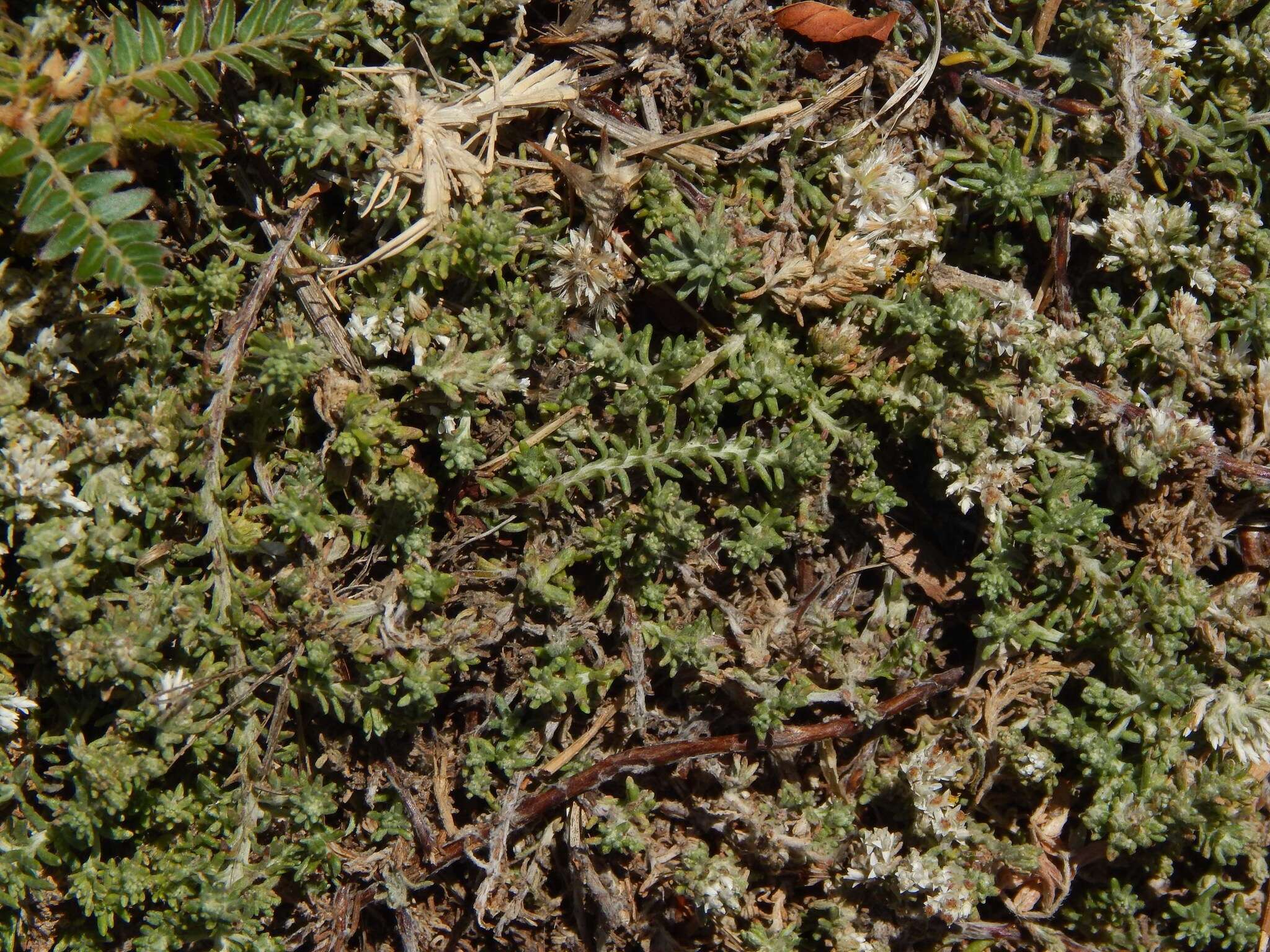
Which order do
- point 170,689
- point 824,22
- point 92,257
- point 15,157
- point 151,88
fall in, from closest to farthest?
point 15,157
point 92,257
point 151,88
point 170,689
point 824,22

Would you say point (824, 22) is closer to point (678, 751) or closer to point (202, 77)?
point (202, 77)

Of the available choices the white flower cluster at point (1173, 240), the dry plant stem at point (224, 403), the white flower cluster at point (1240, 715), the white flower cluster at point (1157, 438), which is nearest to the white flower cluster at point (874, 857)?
the white flower cluster at point (1240, 715)

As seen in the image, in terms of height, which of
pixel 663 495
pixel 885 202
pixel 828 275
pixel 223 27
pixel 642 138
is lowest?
pixel 663 495

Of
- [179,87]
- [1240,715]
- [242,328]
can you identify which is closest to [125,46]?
[179,87]

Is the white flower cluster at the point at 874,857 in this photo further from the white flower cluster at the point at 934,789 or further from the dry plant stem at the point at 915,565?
the dry plant stem at the point at 915,565

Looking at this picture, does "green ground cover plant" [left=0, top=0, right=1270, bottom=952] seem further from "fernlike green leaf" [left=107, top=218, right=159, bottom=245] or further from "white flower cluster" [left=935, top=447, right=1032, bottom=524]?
"fernlike green leaf" [left=107, top=218, right=159, bottom=245]

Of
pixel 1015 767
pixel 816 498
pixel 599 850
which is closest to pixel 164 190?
pixel 816 498

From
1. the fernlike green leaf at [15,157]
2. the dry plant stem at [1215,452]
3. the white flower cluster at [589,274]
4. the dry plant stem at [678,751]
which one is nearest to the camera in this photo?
the fernlike green leaf at [15,157]
